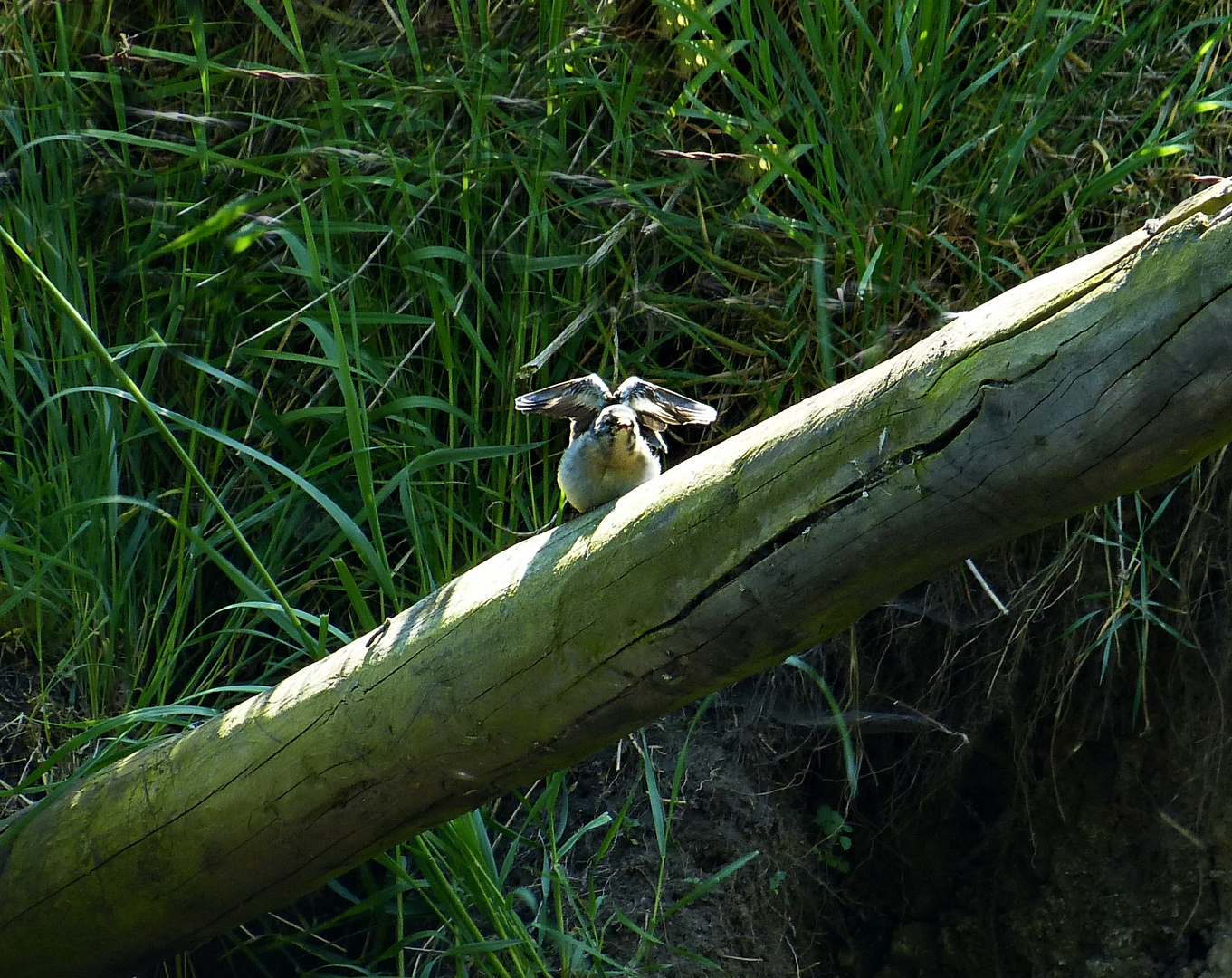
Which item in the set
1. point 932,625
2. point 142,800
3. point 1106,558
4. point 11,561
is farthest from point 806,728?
point 11,561

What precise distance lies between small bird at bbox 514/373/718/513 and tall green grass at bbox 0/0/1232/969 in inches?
12.9

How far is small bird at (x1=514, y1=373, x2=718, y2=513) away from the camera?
2105mm

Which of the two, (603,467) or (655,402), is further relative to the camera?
(655,402)

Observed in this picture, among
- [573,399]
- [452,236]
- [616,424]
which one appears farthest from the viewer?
[452,236]

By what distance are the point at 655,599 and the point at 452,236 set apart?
1.71 meters

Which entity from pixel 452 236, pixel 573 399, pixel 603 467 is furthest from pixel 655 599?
pixel 452 236

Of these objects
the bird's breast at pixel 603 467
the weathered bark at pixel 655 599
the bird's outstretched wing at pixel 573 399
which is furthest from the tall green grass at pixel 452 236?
the weathered bark at pixel 655 599

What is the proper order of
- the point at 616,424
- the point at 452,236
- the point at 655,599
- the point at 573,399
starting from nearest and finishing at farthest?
the point at 655,599 < the point at 616,424 < the point at 573,399 < the point at 452,236

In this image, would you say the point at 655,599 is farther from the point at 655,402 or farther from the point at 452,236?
the point at 452,236

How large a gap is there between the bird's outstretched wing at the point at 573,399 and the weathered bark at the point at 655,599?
1.54ft

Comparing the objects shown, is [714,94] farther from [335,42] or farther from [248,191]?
[248,191]

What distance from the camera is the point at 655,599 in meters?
1.61

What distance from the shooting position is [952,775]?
3.17 m

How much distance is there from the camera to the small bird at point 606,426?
6.91ft
